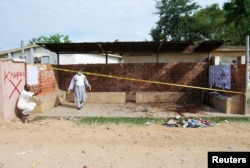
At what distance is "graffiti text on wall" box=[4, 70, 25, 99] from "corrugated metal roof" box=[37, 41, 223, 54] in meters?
3.18

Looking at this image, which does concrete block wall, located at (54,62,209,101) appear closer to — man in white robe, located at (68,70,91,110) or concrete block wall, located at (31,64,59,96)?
concrete block wall, located at (31,64,59,96)

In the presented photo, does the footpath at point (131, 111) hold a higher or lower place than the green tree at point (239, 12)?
lower

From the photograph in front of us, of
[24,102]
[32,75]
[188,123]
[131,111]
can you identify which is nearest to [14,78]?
[24,102]

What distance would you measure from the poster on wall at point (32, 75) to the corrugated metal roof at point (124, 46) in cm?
207

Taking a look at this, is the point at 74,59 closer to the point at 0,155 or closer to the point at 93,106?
the point at 93,106

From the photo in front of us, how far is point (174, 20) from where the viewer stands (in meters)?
38.0

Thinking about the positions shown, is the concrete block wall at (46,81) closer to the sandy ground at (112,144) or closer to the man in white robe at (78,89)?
the man in white robe at (78,89)

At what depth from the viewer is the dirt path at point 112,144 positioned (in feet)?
17.5

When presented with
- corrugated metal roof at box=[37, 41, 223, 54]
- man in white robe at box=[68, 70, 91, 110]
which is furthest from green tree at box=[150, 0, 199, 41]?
man in white robe at box=[68, 70, 91, 110]

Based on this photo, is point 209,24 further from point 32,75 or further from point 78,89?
point 32,75

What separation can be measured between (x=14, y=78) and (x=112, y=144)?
Result: 14.8ft

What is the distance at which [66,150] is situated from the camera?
6.05m

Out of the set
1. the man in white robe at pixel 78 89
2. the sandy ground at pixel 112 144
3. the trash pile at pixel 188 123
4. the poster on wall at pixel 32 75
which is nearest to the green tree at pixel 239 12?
the man in white robe at pixel 78 89

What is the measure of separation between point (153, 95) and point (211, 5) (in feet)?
99.7
